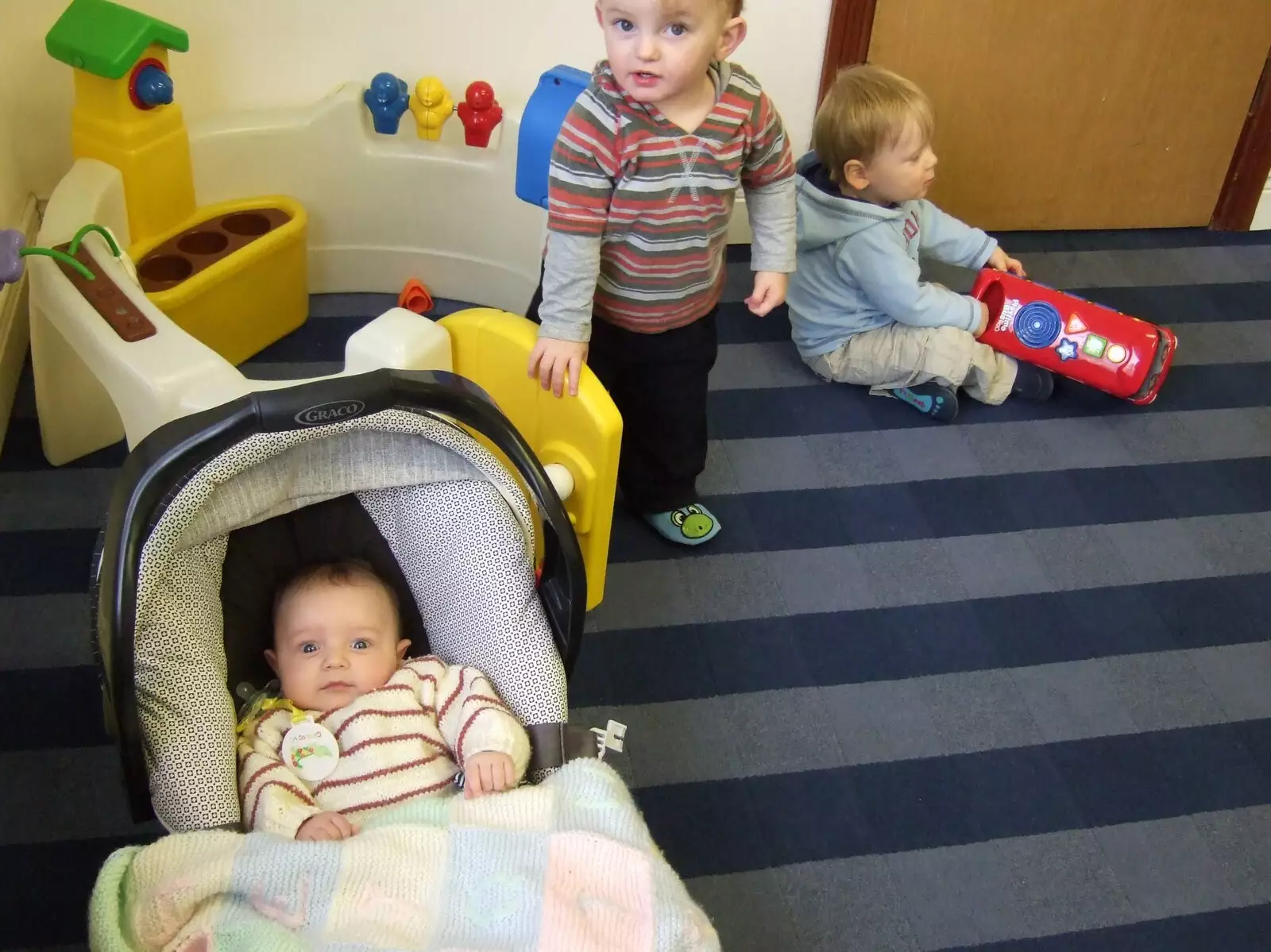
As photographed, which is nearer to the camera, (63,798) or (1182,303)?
(63,798)

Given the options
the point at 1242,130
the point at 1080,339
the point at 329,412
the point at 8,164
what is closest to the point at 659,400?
the point at 329,412

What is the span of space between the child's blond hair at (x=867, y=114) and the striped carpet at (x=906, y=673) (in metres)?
0.37

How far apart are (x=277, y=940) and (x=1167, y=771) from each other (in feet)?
3.41

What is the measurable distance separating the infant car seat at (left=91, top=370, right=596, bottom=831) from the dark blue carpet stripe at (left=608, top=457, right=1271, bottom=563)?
50 centimetres

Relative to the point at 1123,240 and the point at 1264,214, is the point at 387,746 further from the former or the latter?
the point at 1264,214

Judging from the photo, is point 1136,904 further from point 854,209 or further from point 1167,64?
point 1167,64

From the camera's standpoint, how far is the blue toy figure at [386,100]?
5.72ft

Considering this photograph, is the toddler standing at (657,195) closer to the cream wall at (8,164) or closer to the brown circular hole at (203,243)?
the brown circular hole at (203,243)

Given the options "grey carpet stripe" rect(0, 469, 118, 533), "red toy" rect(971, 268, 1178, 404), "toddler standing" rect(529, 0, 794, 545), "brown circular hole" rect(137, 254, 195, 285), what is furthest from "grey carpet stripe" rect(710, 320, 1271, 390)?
"grey carpet stripe" rect(0, 469, 118, 533)

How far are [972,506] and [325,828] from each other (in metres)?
1.10

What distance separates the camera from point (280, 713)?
1029mm

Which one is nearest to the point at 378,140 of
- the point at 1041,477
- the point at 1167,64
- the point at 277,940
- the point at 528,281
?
the point at 528,281

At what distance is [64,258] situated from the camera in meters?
1.34

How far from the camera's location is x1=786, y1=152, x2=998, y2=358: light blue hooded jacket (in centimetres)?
176
